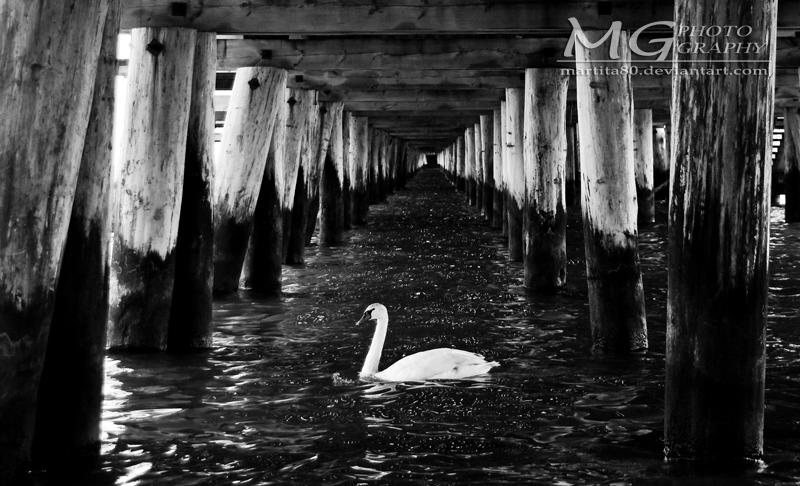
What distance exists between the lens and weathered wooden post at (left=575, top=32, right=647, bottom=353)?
6.39 meters

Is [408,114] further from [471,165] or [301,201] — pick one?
[301,201]

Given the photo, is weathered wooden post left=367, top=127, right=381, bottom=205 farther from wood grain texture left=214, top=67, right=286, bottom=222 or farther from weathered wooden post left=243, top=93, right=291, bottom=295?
wood grain texture left=214, top=67, right=286, bottom=222

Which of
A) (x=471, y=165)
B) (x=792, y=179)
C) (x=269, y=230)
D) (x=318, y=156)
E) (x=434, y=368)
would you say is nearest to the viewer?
(x=434, y=368)

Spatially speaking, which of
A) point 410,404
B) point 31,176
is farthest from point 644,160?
point 31,176

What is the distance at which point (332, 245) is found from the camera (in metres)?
14.8

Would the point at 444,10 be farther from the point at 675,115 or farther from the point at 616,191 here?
the point at 675,115

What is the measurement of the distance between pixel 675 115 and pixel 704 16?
1.35 ft

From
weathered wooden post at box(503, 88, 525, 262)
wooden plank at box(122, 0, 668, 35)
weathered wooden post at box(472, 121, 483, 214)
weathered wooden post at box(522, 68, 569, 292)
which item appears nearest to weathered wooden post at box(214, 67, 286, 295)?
wooden plank at box(122, 0, 668, 35)

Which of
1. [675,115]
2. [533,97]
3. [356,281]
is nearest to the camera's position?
[675,115]

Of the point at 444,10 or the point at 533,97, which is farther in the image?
the point at 533,97

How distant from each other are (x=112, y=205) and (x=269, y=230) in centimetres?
548

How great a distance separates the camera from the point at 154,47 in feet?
20.6

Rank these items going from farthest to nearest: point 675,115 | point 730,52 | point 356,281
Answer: point 356,281 < point 675,115 < point 730,52

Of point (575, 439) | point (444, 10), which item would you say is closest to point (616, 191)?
point (444, 10)
